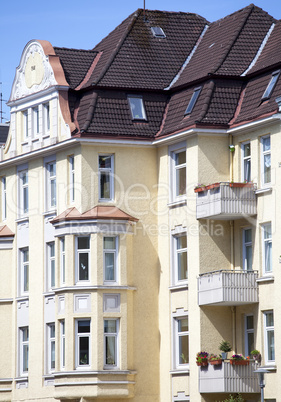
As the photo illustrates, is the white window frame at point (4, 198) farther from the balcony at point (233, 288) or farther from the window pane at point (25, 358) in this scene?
the balcony at point (233, 288)

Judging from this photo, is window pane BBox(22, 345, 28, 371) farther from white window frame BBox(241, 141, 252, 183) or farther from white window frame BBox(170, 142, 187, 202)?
white window frame BBox(241, 141, 252, 183)

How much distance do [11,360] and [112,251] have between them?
27.3 ft

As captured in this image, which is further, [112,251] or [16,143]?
[16,143]

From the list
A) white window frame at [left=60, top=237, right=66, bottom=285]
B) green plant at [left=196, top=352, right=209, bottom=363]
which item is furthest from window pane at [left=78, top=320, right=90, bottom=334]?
green plant at [left=196, top=352, right=209, bottom=363]

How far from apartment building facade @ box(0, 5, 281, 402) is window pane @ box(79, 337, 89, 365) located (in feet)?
0.13

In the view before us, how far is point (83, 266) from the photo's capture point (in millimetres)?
51719

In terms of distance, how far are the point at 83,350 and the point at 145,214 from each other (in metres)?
6.09

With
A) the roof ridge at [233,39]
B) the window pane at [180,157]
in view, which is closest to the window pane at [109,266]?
the window pane at [180,157]

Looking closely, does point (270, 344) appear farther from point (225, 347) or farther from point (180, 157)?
point (180, 157)

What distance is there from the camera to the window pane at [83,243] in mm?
51800

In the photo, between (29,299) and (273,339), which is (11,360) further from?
(273,339)

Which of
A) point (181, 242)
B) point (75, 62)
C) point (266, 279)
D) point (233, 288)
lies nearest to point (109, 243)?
point (181, 242)

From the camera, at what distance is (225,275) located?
158 feet

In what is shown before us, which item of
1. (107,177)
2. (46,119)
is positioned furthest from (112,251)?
(46,119)
